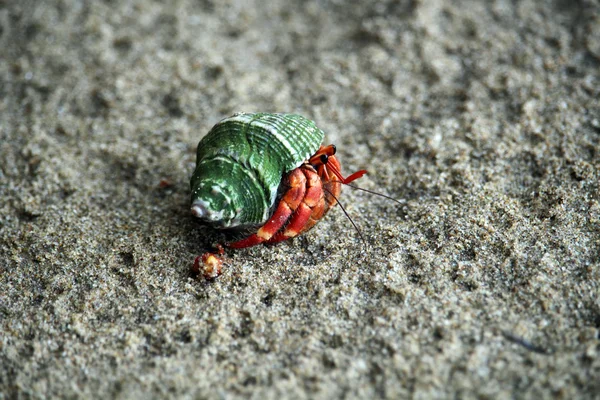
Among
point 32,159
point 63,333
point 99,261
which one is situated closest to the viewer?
point 63,333

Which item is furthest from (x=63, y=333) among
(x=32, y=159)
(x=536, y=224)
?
(x=536, y=224)

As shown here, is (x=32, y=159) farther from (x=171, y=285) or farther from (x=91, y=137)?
(x=171, y=285)

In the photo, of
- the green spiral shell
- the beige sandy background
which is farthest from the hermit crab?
the beige sandy background

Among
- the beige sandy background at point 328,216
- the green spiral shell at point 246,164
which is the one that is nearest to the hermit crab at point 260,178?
the green spiral shell at point 246,164

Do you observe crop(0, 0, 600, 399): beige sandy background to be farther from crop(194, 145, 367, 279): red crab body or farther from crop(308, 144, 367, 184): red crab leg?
crop(308, 144, 367, 184): red crab leg

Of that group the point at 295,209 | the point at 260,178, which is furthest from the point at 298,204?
the point at 260,178
